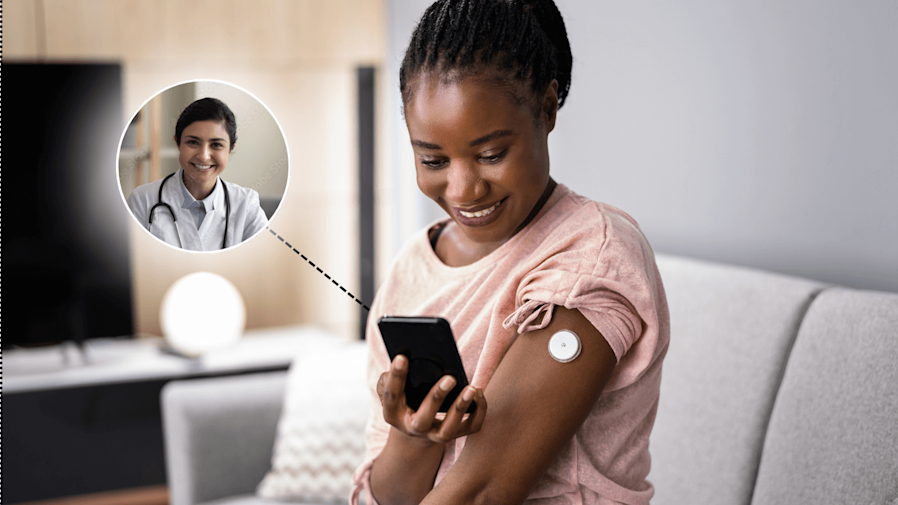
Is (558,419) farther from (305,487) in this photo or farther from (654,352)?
(305,487)

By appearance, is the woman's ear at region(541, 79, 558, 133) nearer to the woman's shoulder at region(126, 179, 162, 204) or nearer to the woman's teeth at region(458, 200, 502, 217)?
the woman's teeth at region(458, 200, 502, 217)

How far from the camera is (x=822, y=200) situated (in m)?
1.20

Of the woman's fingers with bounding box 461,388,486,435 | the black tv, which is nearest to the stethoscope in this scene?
the woman's fingers with bounding box 461,388,486,435

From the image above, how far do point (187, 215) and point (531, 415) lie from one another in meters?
0.38

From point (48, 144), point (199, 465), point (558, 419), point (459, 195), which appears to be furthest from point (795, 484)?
point (48, 144)

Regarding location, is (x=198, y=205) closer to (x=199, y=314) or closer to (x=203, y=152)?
(x=203, y=152)

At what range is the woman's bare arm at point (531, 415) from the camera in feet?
2.12

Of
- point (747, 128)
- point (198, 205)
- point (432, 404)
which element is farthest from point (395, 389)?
point (747, 128)

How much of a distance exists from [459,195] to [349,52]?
2.45 m

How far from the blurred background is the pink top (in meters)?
0.23

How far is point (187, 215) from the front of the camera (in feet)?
2.25

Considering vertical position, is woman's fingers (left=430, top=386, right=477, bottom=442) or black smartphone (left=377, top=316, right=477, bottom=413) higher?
black smartphone (left=377, top=316, right=477, bottom=413)

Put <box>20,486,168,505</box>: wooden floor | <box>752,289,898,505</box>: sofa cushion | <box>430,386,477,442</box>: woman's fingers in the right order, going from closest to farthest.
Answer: <box>430,386,477,442</box>: woman's fingers < <box>752,289,898,505</box>: sofa cushion < <box>20,486,168,505</box>: wooden floor

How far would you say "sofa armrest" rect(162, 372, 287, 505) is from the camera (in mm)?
1864
